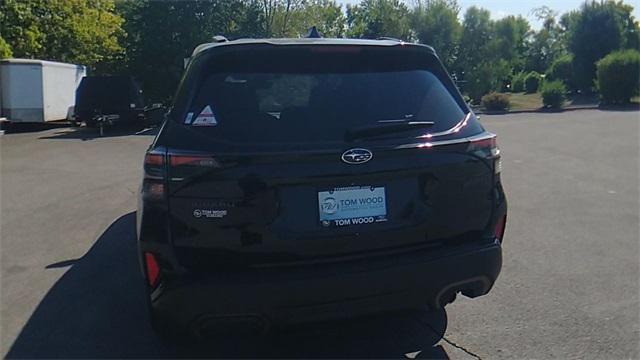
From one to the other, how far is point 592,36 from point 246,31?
2356 centimetres

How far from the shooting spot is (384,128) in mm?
3291

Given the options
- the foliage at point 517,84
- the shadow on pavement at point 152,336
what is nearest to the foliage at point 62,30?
the shadow on pavement at point 152,336

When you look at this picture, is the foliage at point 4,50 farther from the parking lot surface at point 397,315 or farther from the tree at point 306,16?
the parking lot surface at point 397,315

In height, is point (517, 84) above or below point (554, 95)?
below

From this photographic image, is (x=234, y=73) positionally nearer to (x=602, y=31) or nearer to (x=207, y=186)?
(x=207, y=186)

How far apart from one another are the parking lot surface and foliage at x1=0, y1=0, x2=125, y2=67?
57.1ft

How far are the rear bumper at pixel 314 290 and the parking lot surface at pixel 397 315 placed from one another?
48cm

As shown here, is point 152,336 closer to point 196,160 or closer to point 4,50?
point 196,160

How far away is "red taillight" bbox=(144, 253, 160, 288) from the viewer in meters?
3.19

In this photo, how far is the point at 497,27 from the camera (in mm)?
39688

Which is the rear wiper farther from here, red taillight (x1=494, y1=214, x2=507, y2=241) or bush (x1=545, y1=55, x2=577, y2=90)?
bush (x1=545, y1=55, x2=577, y2=90)

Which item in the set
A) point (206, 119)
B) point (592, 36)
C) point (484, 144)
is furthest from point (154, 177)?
point (592, 36)

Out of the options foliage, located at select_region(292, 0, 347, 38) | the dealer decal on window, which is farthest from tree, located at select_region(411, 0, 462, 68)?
the dealer decal on window

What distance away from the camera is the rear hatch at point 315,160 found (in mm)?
3092
